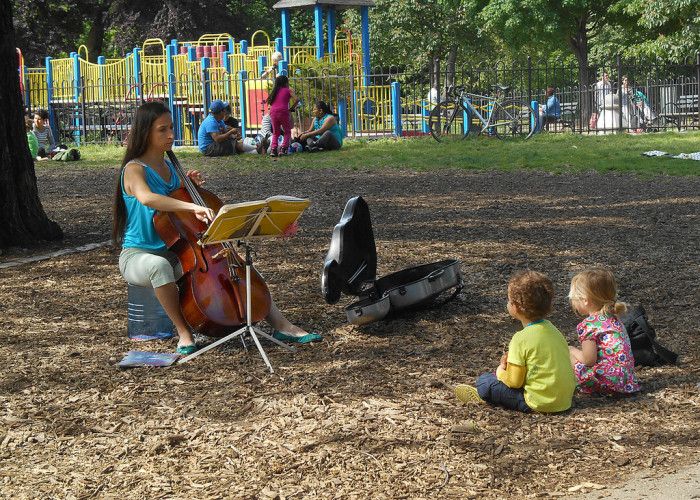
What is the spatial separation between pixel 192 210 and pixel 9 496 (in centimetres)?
208

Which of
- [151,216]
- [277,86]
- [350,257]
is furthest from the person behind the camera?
[277,86]

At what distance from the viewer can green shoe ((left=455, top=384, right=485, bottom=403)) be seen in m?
4.95

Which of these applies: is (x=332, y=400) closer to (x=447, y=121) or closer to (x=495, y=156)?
(x=495, y=156)

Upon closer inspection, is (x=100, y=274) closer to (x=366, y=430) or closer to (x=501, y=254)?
(x=501, y=254)

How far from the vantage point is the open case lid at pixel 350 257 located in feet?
20.8

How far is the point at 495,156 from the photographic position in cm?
1744

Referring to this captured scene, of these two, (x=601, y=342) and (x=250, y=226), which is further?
(x=250, y=226)

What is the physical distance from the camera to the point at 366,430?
182 inches

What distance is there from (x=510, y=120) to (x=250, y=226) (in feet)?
55.8

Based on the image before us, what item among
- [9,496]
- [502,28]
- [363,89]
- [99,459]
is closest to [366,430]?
[99,459]

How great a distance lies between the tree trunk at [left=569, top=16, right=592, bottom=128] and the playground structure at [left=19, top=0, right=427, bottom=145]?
157 inches

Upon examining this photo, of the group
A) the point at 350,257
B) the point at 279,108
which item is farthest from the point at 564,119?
the point at 350,257

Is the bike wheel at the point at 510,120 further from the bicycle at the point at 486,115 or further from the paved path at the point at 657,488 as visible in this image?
the paved path at the point at 657,488

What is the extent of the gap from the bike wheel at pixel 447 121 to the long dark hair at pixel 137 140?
15.3 metres
